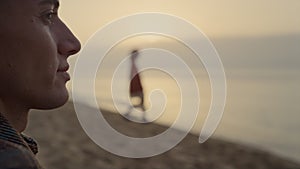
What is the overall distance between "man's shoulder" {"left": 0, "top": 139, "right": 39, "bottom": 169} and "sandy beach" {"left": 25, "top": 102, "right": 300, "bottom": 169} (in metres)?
7.48

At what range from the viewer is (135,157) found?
10672 millimetres

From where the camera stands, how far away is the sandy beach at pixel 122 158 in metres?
10.0

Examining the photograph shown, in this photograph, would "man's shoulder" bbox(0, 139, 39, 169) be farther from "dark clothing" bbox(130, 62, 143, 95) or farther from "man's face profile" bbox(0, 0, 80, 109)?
"dark clothing" bbox(130, 62, 143, 95)

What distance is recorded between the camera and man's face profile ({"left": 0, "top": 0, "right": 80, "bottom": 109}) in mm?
1296

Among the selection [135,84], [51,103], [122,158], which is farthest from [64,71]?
[135,84]

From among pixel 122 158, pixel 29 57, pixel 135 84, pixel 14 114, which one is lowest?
pixel 122 158

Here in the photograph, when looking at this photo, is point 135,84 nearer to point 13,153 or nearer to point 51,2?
point 51,2

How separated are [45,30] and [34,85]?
0.39 feet

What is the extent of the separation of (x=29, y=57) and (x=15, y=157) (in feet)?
1.03

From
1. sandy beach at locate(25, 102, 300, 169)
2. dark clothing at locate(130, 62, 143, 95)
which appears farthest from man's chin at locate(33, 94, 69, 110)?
dark clothing at locate(130, 62, 143, 95)

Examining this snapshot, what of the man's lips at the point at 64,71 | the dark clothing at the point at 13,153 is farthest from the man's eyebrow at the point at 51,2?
the dark clothing at the point at 13,153

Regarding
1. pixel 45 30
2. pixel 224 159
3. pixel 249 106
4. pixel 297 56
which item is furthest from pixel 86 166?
pixel 297 56

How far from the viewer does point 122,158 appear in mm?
10734

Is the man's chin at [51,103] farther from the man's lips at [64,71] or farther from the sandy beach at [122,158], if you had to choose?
the sandy beach at [122,158]
